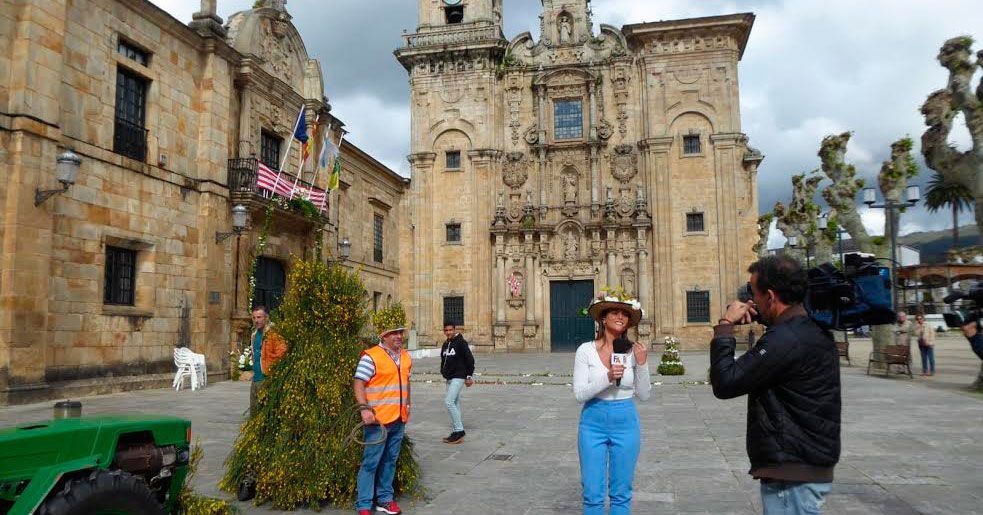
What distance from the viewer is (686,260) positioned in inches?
1210

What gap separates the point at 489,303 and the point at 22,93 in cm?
2307

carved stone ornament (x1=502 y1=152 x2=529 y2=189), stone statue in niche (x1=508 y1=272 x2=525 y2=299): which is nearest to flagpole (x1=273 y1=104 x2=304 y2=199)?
carved stone ornament (x1=502 y1=152 x2=529 y2=189)

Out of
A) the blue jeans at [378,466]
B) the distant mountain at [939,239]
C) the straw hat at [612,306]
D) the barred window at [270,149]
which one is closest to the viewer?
the straw hat at [612,306]

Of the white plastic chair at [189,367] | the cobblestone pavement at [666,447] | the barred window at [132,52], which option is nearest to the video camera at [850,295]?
the cobblestone pavement at [666,447]

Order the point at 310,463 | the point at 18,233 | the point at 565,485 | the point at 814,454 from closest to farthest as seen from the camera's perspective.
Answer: the point at 814,454, the point at 310,463, the point at 565,485, the point at 18,233

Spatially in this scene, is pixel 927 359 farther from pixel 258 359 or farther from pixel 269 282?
pixel 269 282

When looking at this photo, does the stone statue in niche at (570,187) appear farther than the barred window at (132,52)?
Yes

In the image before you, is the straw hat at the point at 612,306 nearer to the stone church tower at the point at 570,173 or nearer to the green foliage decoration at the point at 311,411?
the green foliage decoration at the point at 311,411

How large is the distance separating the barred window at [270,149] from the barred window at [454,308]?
14052 millimetres

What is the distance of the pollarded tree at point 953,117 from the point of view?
14102 millimetres

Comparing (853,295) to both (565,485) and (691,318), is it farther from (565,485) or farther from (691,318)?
(691,318)

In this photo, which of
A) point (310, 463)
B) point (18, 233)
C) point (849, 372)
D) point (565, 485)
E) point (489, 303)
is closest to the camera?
point (310, 463)

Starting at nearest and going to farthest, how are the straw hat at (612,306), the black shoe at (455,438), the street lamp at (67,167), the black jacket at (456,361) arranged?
the straw hat at (612,306)
the black shoe at (455,438)
the black jacket at (456,361)
the street lamp at (67,167)

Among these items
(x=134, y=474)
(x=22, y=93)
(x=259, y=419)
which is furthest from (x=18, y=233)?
(x=134, y=474)
